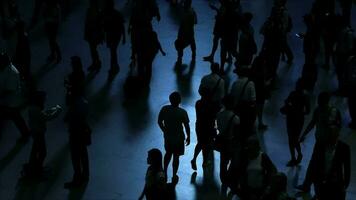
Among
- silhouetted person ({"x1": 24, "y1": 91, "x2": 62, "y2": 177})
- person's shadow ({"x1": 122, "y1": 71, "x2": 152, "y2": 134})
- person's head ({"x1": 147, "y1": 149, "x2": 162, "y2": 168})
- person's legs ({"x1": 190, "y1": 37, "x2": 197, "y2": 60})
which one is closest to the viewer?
person's head ({"x1": 147, "y1": 149, "x2": 162, "y2": 168})

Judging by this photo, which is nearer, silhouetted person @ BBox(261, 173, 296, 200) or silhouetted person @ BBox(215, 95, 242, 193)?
silhouetted person @ BBox(261, 173, 296, 200)

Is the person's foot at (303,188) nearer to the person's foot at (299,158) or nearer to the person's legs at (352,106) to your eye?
the person's foot at (299,158)

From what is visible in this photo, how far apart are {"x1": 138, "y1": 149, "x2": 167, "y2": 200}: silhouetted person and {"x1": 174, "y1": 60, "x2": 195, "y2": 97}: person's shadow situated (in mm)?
5650

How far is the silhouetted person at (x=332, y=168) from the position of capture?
332 inches

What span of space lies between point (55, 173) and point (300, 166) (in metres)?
3.82

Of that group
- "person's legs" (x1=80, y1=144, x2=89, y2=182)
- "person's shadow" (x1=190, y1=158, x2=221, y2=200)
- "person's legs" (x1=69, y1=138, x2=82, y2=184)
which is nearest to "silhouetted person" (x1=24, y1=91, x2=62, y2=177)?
"person's legs" (x1=69, y1=138, x2=82, y2=184)

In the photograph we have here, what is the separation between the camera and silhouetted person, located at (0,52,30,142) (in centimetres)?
1177

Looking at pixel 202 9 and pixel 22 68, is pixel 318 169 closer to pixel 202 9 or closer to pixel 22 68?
pixel 22 68

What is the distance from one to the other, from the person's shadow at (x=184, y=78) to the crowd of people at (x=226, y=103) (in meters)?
0.20

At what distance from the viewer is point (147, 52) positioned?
13812mm

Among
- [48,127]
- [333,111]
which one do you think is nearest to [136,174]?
[48,127]

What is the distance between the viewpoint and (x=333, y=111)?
1011 cm

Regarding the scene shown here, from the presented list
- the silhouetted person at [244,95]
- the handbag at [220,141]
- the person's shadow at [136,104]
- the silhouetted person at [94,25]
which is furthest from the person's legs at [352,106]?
the silhouetted person at [94,25]

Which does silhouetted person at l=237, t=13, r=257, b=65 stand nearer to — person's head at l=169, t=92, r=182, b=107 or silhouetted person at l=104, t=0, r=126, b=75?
silhouetted person at l=104, t=0, r=126, b=75
